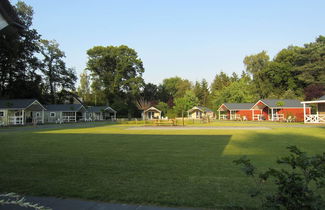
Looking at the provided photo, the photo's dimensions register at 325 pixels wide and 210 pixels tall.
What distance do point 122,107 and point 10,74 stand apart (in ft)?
88.7

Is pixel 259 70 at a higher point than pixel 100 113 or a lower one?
higher

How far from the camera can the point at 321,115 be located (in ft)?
112

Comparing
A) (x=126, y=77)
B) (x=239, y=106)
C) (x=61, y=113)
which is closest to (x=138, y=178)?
(x=61, y=113)

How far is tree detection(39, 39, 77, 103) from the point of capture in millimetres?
61787

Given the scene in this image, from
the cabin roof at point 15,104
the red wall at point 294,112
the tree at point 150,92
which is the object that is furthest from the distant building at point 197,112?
the cabin roof at point 15,104

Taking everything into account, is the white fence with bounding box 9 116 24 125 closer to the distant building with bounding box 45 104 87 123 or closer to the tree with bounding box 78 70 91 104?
the distant building with bounding box 45 104 87 123

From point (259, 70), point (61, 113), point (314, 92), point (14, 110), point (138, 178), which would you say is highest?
point (259, 70)

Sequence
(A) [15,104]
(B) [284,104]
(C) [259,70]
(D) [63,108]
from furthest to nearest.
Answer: (C) [259,70] → (D) [63,108] → (B) [284,104] → (A) [15,104]

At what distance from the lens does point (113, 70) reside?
75.6 metres

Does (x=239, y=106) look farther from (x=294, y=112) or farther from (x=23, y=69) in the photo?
(x=23, y=69)

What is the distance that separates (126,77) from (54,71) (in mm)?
20477

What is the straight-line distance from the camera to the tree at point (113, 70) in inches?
2881

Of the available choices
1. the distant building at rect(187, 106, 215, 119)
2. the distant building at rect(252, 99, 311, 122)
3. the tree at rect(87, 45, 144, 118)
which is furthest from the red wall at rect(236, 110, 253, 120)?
the tree at rect(87, 45, 144, 118)

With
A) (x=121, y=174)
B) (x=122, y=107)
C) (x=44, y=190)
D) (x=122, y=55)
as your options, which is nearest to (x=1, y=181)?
(x=44, y=190)
